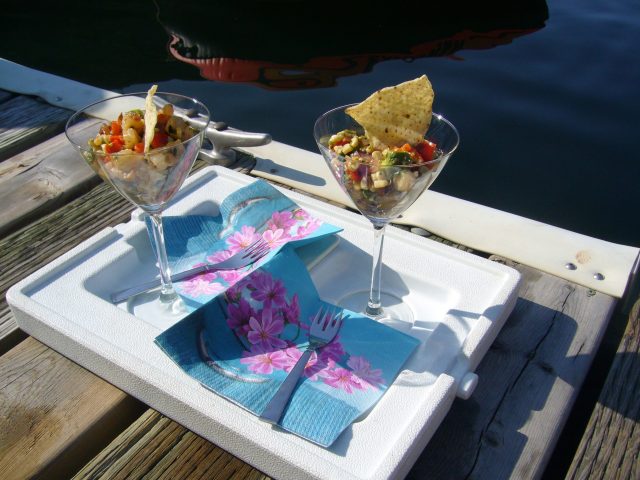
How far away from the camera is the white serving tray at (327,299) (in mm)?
991

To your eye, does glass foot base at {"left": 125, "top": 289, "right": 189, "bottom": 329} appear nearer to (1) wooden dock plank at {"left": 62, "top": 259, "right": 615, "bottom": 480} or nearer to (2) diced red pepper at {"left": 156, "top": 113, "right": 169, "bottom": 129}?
(1) wooden dock plank at {"left": 62, "top": 259, "right": 615, "bottom": 480}

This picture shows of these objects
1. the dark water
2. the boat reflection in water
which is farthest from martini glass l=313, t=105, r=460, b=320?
the boat reflection in water

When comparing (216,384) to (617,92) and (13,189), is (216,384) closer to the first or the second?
(13,189)

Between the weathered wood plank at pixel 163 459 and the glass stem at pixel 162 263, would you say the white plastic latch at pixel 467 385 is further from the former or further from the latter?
the glass stem at pixel 162 263

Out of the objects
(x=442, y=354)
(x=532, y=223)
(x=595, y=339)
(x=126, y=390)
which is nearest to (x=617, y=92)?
(x=532, y=223)

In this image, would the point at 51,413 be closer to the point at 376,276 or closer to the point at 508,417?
the point at 376,276

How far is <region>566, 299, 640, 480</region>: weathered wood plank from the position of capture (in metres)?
1.09

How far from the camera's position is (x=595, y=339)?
4.34ft

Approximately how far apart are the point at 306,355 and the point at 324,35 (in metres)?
4.73

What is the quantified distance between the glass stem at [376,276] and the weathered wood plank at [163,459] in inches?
15.6

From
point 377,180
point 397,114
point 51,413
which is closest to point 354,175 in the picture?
point 377,180

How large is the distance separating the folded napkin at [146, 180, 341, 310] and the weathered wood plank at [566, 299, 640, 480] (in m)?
0.62

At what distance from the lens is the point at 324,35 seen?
216 inches

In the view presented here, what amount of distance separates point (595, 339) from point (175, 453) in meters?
0.84
